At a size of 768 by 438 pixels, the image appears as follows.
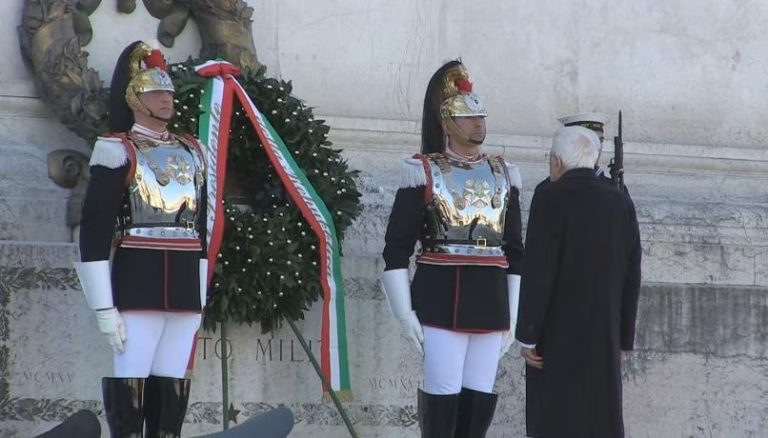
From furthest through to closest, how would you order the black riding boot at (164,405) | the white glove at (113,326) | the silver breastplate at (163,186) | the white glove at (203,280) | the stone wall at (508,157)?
the stone wall at (508,157)
the white glove at (203,280)
the black riding boot at (164,405)
the silver breastplate at (163,186)
the white glove at (113,326)

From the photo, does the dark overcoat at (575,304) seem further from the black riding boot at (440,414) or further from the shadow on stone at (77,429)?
the shadow on stone at (77,429)

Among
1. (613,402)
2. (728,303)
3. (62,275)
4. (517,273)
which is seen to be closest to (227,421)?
(62,275)

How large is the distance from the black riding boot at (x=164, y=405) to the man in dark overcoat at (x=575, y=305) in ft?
5.38

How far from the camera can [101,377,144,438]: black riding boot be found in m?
7.10

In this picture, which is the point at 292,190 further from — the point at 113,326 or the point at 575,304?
the point at 575,304

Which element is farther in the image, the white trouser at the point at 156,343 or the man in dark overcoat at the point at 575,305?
the white trouser at the point at 156,343

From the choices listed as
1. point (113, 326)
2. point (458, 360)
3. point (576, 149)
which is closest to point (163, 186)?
point (113, 326)

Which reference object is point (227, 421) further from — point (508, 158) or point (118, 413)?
point (508, 158)

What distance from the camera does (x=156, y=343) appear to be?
23.7ft

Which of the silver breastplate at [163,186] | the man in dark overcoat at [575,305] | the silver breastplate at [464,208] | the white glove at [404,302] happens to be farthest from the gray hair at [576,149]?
the silver breastplate at [163,186]

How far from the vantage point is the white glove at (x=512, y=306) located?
755 cm

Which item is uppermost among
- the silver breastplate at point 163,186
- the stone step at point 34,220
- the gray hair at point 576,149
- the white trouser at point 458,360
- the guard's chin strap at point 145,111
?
the guard's chin strap at point 145,111

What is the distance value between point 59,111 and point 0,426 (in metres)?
1.67

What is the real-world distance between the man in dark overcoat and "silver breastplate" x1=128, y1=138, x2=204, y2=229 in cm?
161
